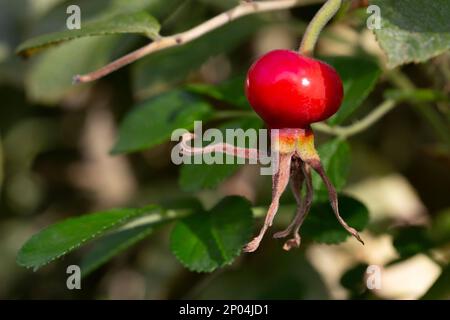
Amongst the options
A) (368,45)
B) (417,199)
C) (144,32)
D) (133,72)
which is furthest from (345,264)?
(144,32)

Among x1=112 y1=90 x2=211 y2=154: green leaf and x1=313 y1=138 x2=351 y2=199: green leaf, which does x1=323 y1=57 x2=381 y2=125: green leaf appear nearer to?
x1=313 y1=138 x2=351 y2=199: green leaf

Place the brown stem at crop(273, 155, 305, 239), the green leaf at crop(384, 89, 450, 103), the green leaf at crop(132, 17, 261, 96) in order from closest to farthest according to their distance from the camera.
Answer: the brown stem at crop(273, 155, 305, 239), the green leaf at crop(384, 89, 450, 103), the green leaf at crop(132, 17, 261, 96)

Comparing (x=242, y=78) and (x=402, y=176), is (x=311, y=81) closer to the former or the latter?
(x=242, y=78)
